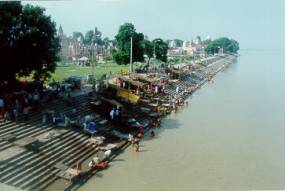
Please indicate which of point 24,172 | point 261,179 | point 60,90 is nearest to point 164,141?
point 261,179

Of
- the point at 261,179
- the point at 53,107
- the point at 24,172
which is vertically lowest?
the point at 261,179

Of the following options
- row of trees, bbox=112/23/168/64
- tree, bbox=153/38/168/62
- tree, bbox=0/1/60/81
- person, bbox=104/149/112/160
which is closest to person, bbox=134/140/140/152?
person, bbox=104/149/112/160

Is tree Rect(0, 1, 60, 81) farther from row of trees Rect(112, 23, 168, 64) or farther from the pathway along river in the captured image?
row of trees Rect(112, 23, 168, 64)

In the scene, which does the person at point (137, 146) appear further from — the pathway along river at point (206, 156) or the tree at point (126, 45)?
the tree at point (126, 45)

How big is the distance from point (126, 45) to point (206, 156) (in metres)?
30.3

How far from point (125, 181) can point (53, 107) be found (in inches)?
349

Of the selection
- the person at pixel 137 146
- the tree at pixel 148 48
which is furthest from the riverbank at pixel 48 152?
the tree at pixel 148 48

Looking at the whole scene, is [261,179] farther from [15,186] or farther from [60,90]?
[60,90]

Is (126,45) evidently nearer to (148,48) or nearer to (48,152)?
(148,48)

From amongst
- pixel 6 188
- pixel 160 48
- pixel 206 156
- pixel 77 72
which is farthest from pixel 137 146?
pixel 160 48

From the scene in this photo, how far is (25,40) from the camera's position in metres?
22.5

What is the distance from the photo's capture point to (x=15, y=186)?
14.5 meters

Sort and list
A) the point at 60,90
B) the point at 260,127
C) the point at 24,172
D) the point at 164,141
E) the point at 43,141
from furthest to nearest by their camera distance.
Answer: the point at 260,127, the point at 60,90, the point at 164,141, the point at 43,141, the point at 24,172

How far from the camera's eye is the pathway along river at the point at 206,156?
17578 mm
